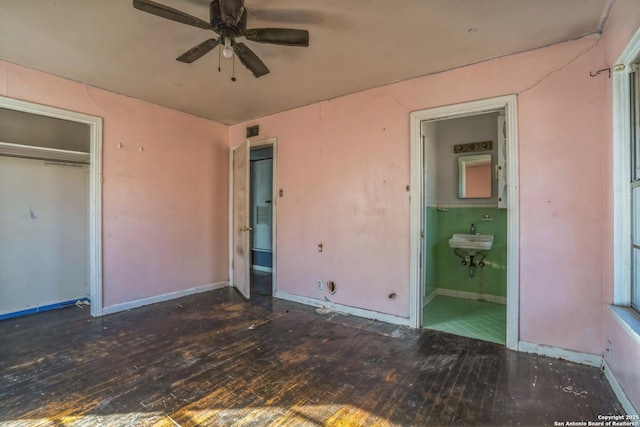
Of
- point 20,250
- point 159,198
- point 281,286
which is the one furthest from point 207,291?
point 20,250

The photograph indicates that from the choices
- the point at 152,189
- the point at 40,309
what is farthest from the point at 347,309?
the point at 40,309

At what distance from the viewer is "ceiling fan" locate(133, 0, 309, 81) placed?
1680 mm

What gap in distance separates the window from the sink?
1.74 metres

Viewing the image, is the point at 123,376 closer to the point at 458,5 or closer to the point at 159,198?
the point at 159,198

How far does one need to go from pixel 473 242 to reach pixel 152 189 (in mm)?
4037

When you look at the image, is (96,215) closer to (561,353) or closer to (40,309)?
(40,309)

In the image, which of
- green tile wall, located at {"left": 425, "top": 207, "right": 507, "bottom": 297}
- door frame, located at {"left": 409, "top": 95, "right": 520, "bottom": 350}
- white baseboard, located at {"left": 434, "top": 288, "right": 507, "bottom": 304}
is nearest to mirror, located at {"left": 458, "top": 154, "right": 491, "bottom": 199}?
green tile wall, located at {"left": 425, "top": 207, "right": 507, "bottom": 297}

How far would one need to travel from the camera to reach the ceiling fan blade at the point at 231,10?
5.48ft

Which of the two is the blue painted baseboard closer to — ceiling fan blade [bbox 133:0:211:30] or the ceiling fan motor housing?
ceiling fan blade [bbox 133:0:211:30]

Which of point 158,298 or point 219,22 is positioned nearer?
point 219,22

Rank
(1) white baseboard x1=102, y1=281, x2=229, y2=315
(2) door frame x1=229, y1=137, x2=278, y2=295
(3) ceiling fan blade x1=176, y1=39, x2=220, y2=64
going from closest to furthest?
1. (3) ceiling fan blade x1=176, y1=39, x2=220, y2=64
2. (1) white baseboard x1=102, y1=281, x2=229, y2=315
3. (2) door frame x1=229, y1=137, x2=278, y2=295

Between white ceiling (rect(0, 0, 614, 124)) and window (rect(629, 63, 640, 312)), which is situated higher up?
white ceiling (rect(0, 0, 614, 124))

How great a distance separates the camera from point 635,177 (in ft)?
6.30

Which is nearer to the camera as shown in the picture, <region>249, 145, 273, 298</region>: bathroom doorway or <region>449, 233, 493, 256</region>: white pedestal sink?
<region>449, 233, 493, 256</region>: white pedestal sink
